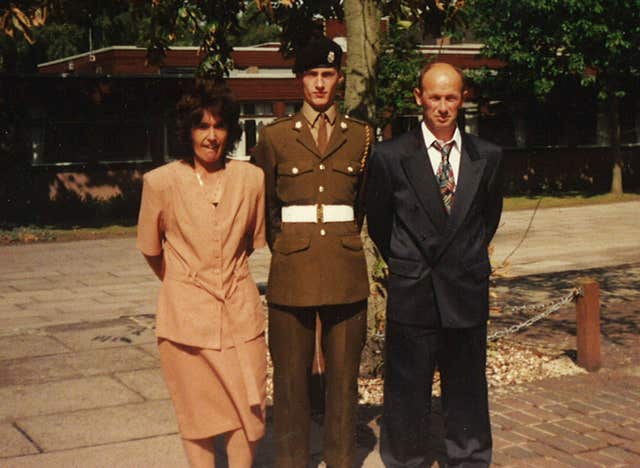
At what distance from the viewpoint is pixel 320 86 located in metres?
4.47

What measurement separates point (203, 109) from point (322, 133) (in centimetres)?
65

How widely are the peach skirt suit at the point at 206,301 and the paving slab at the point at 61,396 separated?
2.33 metres

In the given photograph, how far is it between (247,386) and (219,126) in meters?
1.12

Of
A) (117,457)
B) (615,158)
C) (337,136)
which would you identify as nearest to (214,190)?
(337,136)

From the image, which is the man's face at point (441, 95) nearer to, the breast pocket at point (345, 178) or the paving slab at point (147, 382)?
the breast pocket at point (345, 178)

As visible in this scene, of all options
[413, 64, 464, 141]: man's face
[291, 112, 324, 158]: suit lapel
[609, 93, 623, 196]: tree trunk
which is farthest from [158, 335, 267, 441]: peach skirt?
[609, 93, 623, 196]: tree trunk

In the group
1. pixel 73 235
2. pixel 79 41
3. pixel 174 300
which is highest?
pixel 79 41

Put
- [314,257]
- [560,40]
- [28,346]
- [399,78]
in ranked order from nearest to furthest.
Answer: [314,257] → [28,346] → [399,78] → [560,40]

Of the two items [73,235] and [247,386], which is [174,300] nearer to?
[247,386]

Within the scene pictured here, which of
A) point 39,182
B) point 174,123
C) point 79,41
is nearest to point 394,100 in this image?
point 39,182

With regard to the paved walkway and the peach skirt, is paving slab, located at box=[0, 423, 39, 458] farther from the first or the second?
the peach skirt

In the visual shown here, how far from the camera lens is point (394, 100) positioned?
2352 centimetres

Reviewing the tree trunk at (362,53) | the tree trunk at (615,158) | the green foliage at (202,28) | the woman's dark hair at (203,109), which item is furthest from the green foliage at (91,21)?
the tree trunk at (615,158)

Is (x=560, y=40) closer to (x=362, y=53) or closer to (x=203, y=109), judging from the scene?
(x=362, y=53)
